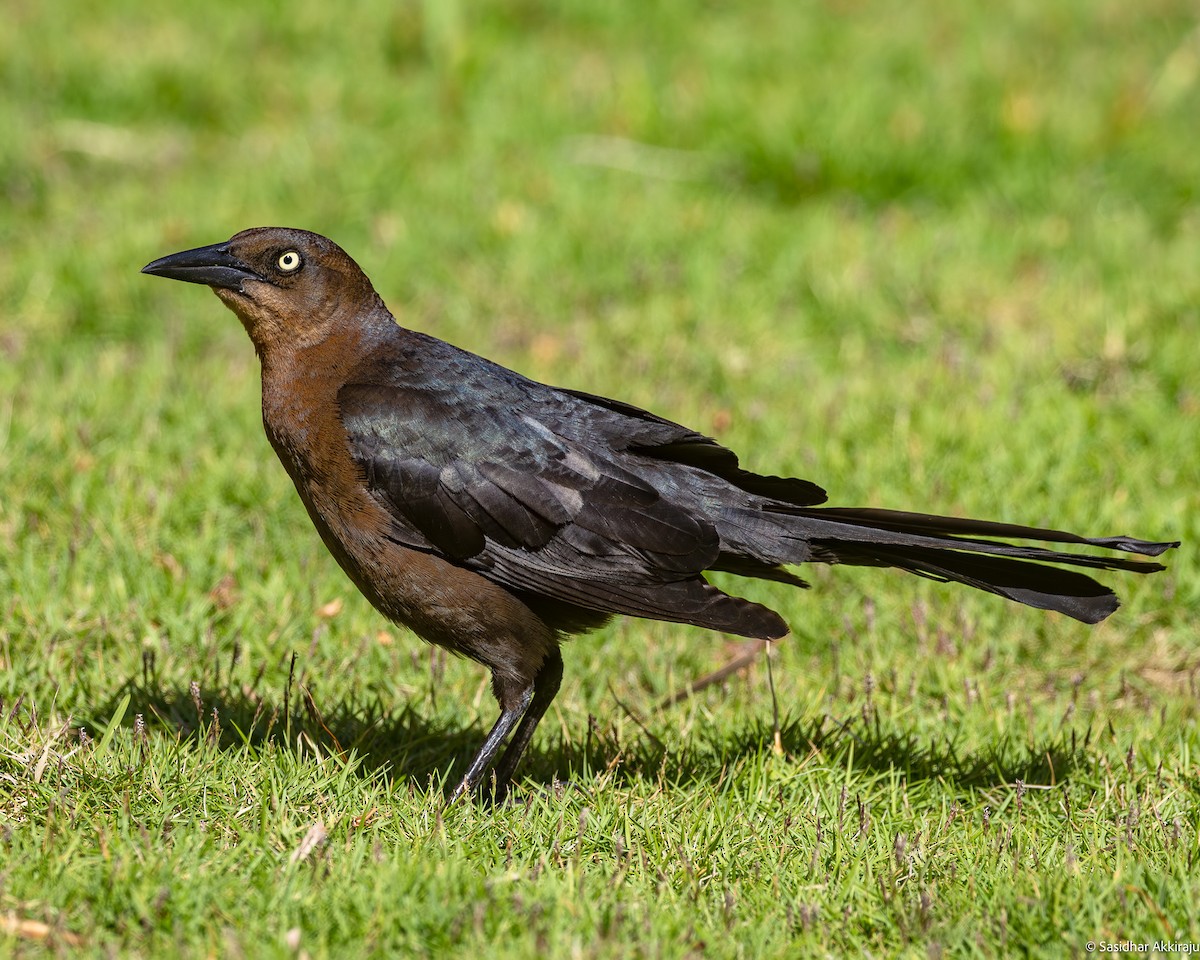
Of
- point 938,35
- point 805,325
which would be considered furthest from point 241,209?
point 938,35

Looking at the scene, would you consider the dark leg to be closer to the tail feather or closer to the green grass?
the green grass

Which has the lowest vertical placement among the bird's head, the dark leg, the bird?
the dark leg

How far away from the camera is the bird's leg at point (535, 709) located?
4074 mm

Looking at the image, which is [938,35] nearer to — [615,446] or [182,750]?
[615,446]

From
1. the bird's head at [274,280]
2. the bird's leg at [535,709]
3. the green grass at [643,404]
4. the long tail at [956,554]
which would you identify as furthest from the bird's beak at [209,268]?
the long tail at [956,554]

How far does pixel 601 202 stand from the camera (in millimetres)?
7832

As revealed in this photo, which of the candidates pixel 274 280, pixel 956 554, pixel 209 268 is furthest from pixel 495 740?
pixel 209 268

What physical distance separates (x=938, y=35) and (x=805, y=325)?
12.9 feet

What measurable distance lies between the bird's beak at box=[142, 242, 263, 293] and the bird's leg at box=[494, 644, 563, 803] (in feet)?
4.50

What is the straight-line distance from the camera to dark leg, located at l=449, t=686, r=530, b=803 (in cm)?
388

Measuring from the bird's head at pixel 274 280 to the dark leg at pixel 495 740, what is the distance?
3.88ft

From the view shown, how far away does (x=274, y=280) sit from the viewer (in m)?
4.17

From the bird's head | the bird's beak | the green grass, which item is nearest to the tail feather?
the green grass

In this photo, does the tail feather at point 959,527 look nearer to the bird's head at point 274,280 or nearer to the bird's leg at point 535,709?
the bird's leg at point 535,709
